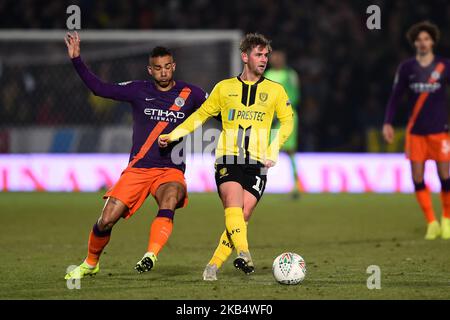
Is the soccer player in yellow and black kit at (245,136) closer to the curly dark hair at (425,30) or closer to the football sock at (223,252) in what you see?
the football sock at (223,252)

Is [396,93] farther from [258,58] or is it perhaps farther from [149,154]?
[149,154]

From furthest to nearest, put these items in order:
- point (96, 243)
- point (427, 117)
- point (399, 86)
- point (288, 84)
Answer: point (288, 84) → point (399, 86) → point (427, 117) → point (96, 243)

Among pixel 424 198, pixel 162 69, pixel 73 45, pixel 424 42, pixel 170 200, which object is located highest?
pixel 424 42

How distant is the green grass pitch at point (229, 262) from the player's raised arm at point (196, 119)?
110 centimetres

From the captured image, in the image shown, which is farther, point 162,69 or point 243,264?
point 162,69

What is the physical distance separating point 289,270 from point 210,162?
9963 millimetres

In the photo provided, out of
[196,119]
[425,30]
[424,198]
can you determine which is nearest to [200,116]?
[196,119]

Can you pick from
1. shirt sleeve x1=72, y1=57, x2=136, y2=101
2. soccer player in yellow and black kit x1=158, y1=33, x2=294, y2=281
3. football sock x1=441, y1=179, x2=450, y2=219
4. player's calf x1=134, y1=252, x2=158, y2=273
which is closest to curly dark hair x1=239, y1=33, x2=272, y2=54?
soccer player in yellow and black kit x1=158, y1=33, x2=294, y2=281

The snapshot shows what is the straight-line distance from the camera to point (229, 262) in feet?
30.4

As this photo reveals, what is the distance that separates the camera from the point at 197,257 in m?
9.56

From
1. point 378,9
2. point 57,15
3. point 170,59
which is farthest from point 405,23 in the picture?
point 170,59

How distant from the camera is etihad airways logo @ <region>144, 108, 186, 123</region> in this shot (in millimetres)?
8352

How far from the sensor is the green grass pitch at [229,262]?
7.32 meters
